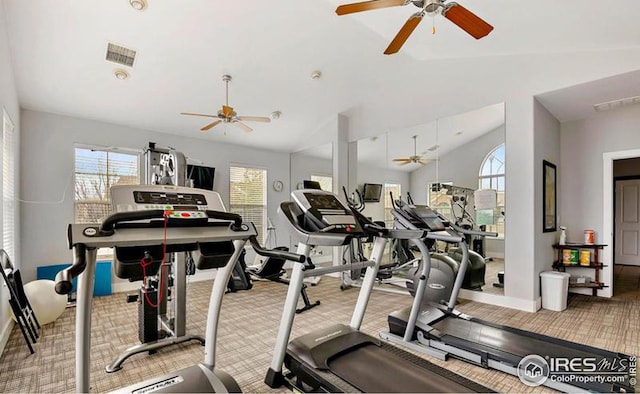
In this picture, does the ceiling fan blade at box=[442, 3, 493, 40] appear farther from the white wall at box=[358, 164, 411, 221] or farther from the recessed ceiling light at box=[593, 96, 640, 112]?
the white wall at box=[358, 164, 411, 221]

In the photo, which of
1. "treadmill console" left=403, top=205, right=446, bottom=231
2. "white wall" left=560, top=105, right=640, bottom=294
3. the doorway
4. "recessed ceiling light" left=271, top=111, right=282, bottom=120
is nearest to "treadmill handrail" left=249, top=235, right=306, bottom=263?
"treadmill console" left=403, top=205, right=446, bottom=231

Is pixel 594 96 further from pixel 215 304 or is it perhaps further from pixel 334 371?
pixel 215 304

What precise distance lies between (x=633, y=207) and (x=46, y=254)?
11.3 meters

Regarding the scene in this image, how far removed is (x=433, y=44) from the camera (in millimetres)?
4605

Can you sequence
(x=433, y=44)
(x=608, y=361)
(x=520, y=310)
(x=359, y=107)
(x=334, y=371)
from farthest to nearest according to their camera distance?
(x=359, y=107) → (x=433, y=44) → (x=520, y=310) → (x=608, y=361) → (x=334, y=371)

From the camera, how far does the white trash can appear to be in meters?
4.14

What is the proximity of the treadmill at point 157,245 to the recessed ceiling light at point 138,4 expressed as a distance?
6.87 ft

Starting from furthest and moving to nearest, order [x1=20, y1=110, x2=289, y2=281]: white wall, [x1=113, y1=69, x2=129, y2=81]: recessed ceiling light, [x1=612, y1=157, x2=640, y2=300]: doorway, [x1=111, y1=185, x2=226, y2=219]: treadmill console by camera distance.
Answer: [x1=612, y1=157, x2=640, y2=300]: doorway, [x1=20, y1=110, x2=289, y2=281]: white wall, [x1=113, y1=69, x2=129, y2=81]: recessed ceiling light, [x1=111, y1=185, x2=226, y2=219]: treadmill console

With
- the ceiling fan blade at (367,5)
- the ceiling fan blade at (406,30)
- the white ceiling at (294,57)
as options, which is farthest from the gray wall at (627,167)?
the ceiling fan blade at (367,5)

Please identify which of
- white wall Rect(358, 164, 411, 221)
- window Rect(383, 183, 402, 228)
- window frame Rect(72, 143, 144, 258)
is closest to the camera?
window frame Rect(72, 143, 144, 258)

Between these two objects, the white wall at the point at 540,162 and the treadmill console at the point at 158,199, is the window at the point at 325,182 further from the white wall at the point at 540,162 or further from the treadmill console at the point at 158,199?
the treadmill console at the point at 158,199

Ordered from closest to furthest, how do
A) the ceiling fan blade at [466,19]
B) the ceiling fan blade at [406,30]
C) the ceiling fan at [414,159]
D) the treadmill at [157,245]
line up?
1. the treadmill at [157,245]
2. the ceiling fan blade at [466,19]
3. the ceiling fan blade at [406,30]
4. the ceiling fan at [414,159]

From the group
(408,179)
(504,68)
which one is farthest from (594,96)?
(408,179)

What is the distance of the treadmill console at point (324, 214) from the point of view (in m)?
Answer: 2.29
